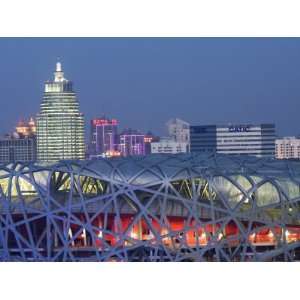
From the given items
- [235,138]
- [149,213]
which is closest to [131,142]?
[235,138]

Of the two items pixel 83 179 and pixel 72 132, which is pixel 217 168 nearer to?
pixel 83 179

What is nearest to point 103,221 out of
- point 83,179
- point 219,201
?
point 83,179

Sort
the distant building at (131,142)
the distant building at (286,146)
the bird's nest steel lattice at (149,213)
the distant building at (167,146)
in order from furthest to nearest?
the distant building at (286,146), the distant building at (131,142), the distant building at (167,146), the bird's nest steel lattice at (149,213)

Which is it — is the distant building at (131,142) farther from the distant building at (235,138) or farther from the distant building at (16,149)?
the distant building at (16,149)

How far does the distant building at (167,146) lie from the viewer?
43.3 m

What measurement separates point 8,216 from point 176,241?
17.8 ft

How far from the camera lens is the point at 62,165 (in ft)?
99.6

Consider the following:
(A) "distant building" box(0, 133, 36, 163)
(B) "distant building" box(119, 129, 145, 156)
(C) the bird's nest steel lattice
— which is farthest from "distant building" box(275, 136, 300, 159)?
(C) the bird's nest steel lattice

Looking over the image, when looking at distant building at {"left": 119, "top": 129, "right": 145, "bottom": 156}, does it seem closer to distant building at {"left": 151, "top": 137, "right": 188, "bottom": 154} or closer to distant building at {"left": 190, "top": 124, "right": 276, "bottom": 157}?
distant building at {"left": 151, "top": 137, "right": 188, "bottom": 154}

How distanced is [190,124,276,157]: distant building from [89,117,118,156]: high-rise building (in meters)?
3.74

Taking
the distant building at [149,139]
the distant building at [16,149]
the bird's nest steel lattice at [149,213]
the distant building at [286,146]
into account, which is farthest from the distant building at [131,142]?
the bird's nest steel lattice at [149,213]

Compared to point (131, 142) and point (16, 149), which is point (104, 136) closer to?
point (131, 142)

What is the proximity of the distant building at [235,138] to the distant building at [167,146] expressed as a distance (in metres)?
0.51

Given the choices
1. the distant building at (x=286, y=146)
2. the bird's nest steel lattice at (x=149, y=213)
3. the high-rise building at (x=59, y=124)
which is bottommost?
the bird's nest steel lattice at (x=149, y=213)
